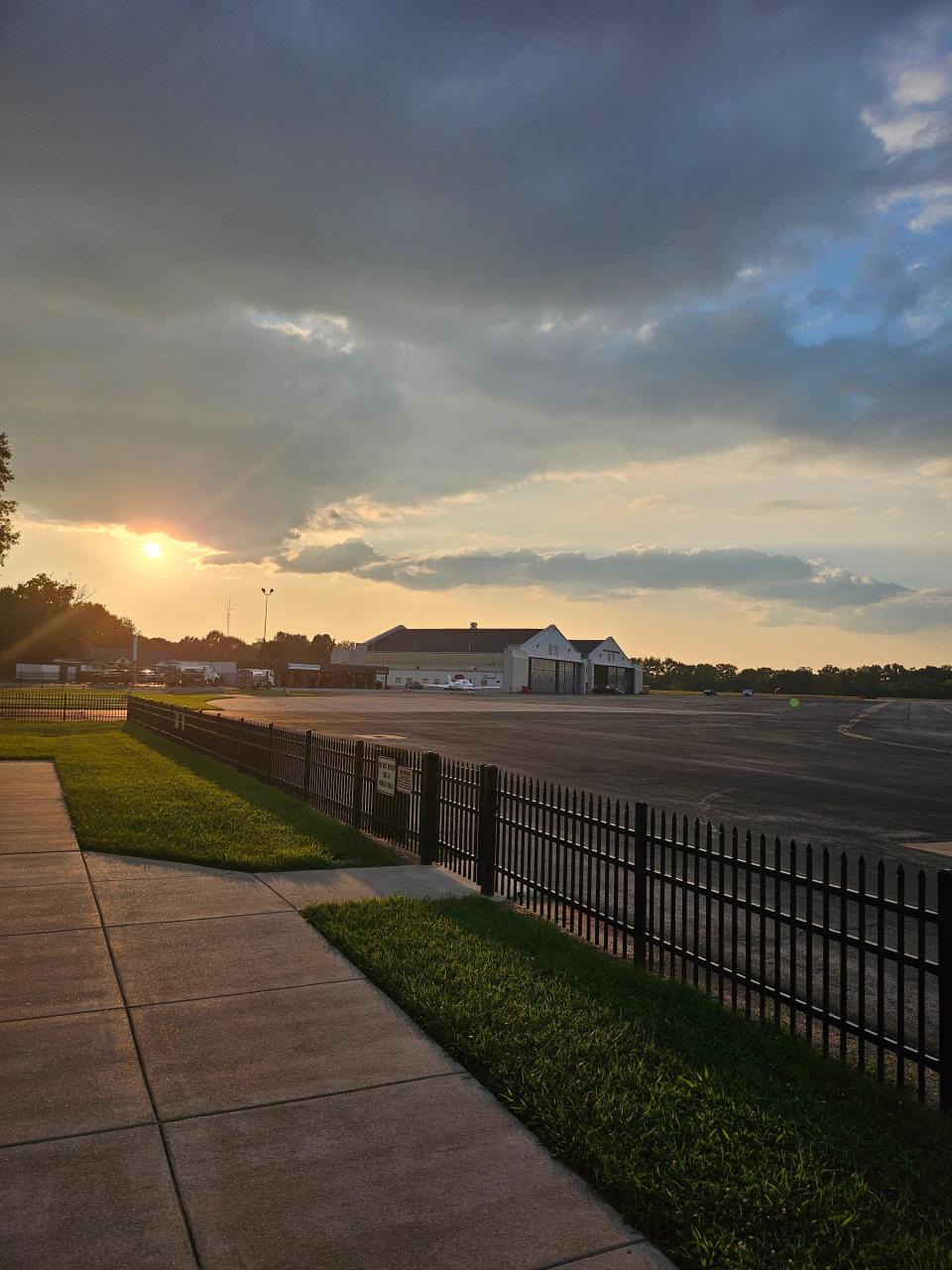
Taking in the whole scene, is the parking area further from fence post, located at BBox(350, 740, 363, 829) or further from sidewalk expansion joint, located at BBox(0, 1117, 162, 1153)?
sidewalk expansion joint, located at BBox(0, 1117, 162, 1153)

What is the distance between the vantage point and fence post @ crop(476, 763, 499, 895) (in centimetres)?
947

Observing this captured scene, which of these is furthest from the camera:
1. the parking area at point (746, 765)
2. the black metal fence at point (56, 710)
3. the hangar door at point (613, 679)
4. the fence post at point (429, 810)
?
the hangar door at point (613, 679)

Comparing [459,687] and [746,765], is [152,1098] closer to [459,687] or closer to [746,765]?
[746,765]

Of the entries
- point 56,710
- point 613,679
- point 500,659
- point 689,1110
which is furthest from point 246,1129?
point 613,679

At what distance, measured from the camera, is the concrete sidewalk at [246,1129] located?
3516 mm

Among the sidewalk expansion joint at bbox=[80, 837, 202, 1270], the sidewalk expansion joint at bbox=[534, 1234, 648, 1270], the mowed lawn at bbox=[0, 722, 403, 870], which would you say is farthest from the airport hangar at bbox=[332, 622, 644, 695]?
the sidewalk expansion joint at bbox=[534, 1234, 648, 1270]

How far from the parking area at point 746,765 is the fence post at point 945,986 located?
7020mm

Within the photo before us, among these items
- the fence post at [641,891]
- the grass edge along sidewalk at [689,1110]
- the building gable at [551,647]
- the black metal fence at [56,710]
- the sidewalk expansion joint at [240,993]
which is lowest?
the black metal fence at [56,710]

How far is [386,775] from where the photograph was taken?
1191cm

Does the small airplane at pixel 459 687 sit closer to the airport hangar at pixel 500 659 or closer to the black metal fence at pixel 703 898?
the airport hangar at pixel 500 659

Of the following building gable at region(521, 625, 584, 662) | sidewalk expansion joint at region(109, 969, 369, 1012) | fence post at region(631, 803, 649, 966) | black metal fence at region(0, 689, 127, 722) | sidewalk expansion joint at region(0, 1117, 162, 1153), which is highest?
building gable at region(521, 625, 584, 662)

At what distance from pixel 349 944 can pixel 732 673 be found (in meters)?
175

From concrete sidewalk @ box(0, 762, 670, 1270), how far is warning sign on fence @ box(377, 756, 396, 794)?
4257 millimetres

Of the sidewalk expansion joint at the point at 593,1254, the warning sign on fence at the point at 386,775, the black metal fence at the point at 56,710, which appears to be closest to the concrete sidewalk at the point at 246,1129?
the sidewalk expansion joint at the point at 593,1254
